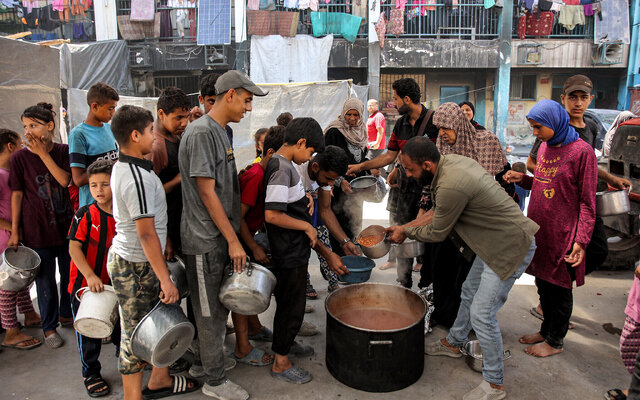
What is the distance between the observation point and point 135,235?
2531 millimetres

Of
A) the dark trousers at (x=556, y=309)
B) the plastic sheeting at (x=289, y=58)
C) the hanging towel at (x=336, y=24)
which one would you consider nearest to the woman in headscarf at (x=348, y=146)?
the dark trousers at (x=556, y=309)

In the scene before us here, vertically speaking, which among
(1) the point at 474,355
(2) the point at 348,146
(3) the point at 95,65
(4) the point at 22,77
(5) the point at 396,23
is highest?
(5) the point at 396,23

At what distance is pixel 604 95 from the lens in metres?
19.1

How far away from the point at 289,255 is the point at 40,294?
2.20 metres

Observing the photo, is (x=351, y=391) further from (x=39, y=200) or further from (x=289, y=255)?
(x=39, y=200)

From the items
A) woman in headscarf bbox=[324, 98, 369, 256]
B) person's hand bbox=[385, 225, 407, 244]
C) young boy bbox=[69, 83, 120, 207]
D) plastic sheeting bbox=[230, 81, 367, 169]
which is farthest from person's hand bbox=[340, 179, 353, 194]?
plastic sheeting bbox=[230, 81, 367, 169]

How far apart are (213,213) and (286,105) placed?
9.31 meters

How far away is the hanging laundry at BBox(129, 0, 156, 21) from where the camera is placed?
15.7m

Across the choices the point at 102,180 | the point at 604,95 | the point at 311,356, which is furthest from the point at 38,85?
the point at 604,95

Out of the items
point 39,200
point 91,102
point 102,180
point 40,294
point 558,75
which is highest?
point 558,75

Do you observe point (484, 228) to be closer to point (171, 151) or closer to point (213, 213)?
point (213, 213)

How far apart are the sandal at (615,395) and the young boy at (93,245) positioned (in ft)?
11.1

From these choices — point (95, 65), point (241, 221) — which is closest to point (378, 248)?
point (241, 221)

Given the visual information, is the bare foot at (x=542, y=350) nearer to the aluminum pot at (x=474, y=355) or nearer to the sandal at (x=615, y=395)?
the aluminum pot at (x=474, y=355)
